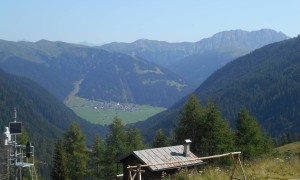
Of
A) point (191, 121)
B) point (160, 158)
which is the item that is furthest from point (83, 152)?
point (160, 158)

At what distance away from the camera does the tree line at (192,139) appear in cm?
5809

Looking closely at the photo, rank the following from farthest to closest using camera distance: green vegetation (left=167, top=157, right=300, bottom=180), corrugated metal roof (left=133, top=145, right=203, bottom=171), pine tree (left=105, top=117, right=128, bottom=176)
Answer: pine tree (left=105, top=117, right=128, bottom=176) → corrugated metal roof (left=133, top=145, right=203, bottom=171) → green vegetation (left=167, top=157, right=300, bottom=180)

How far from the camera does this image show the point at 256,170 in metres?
20.7

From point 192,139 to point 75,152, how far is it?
58.3 ft

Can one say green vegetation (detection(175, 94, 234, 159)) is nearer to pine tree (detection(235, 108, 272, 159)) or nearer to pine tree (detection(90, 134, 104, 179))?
pine tree (detection(235, 108, 272, 159))

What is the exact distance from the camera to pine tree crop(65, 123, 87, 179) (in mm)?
63656

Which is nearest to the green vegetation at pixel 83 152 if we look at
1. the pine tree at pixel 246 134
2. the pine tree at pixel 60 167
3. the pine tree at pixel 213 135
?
the pine tree at pixel 60 167

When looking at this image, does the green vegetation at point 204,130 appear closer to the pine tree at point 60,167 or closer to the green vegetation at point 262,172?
the pine tree at point 60,167

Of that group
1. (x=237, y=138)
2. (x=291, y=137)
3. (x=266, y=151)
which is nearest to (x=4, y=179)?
(x=237, y=138)

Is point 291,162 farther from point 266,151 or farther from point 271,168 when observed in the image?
point 266,151

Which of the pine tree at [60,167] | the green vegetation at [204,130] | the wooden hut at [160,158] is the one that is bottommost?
the pine tree at [60,167]

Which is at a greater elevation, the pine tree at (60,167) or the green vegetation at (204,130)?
the green vegetation at (204,130)

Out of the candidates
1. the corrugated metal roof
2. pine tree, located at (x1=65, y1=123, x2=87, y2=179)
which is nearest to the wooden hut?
the corrugated metal roof

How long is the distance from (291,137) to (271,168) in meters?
142
